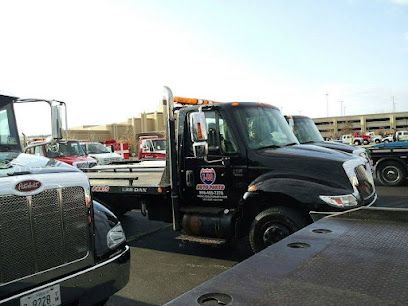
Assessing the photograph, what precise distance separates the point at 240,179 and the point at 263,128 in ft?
3.01

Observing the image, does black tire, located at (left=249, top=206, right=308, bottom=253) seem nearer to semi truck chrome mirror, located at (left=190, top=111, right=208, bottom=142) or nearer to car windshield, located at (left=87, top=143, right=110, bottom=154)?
semi truck chrome mirror, located at (left=190, top=111, right=208, bottom=142)

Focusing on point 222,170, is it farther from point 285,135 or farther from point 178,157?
point 285,135

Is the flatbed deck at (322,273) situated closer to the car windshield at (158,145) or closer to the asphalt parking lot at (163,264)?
the asphalt parking lot at (163,264)

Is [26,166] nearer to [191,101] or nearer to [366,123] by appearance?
[191,101]

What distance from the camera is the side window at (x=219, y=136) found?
6152 mm

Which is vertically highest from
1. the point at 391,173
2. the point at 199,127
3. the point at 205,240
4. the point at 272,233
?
the point at 199,127

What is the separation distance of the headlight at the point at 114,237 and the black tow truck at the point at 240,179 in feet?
6.23

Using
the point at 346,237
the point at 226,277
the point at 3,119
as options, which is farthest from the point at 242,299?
the point at 3,119

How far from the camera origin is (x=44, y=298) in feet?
10.6

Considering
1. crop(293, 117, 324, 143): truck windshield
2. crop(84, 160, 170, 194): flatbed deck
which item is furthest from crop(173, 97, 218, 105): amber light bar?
crop(293, 117, 324, 143): truck windshield

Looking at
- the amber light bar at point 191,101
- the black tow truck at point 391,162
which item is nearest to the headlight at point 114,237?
the amber light bar at point 191,101

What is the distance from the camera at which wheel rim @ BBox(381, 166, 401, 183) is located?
13.9 meters

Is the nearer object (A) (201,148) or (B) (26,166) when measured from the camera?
(B) (26,166)

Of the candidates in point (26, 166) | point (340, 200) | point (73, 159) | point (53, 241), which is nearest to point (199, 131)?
point (340, 200)
